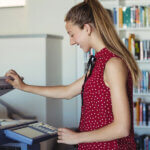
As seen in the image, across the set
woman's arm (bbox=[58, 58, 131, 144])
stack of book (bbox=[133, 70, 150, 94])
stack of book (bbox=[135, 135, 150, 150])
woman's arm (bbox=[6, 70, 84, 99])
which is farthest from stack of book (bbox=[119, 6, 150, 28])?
woman's arm (bbox=[58, 58, 131, 144])

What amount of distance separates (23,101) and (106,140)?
7.02 ft

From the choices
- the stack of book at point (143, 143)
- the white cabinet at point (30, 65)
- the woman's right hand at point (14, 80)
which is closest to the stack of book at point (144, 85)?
the stack of book at point (143, 143)

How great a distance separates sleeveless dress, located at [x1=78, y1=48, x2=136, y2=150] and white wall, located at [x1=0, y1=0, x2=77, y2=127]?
2.31m

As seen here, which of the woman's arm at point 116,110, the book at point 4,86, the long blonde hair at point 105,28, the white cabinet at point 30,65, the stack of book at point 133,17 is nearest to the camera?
the woman's arm at point 116,110

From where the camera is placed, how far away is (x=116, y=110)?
47.8 inches

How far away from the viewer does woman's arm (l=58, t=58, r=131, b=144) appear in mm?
1208

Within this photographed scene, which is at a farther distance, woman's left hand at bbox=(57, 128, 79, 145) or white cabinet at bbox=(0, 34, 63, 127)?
white cabinet at bbox=(0, 34, 63, 127)

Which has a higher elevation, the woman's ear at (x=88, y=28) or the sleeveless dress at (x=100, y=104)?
the woman's ear at (x=88, y=28)

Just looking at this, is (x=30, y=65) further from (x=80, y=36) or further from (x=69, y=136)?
(x=69, y=136)

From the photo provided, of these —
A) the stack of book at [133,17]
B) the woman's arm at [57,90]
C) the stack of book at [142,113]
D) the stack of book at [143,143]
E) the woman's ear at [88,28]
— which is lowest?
the stack of book at [143,143]

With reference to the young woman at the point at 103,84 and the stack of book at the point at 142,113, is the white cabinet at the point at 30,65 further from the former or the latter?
the young woman at the point at 103,84

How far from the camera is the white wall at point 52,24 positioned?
3.71 meters

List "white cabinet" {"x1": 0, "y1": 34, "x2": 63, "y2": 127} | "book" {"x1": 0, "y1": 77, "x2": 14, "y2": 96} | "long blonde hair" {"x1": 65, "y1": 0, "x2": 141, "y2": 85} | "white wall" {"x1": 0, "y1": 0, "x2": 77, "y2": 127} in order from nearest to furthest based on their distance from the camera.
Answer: "long blonde hair" {"x1": 65, "y1": 0, "x2": 141, "y2": 85} → "book" {"x1": 0, "y1": 77, "x2": 14, "y2": 96} → "white cabinet" {"x1": 0, "y1": 34, "x2": 63, "y2": 127} → "white wall" {"x1": 0, "y1": 0, "x2": 77, "y2": 127}

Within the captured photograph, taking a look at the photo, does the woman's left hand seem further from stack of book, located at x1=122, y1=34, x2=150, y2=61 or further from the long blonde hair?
stack of book, located at x1=122, y1=34, x2=150, y2=61
